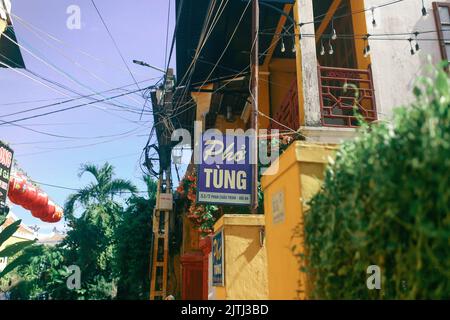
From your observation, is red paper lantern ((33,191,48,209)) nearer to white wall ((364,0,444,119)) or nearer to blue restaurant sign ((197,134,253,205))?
blue restaurant sign ((197,134,253,205))

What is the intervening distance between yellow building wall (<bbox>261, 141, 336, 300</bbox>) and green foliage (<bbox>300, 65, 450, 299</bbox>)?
622 mm

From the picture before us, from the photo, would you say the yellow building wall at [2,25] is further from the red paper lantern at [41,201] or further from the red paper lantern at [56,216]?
the red paper lantern at [56,216]

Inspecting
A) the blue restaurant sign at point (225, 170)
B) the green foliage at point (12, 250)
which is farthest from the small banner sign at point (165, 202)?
the blue restaurant sign at point (225, 170)

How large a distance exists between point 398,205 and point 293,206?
4.99 feet

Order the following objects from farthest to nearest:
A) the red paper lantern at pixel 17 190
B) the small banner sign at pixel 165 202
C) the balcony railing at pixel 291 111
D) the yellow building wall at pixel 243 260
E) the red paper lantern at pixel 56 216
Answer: the red paper lantern at pixel 56 216 < the small banner sign at pixel 165 202 < the red paper lantern at pixel 17 190 < the balcony railing at pixel 291 111 < the yellow building wall at pixel 243 260

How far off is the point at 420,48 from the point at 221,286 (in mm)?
6098

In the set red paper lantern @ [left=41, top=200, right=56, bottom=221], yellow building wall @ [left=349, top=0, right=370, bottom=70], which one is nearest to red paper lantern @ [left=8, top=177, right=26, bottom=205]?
red paper lantern @ [left=41, top=200, right=56, bottom=221]

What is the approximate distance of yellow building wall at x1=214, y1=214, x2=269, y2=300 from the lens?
5230 mm

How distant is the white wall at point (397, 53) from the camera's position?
746cm

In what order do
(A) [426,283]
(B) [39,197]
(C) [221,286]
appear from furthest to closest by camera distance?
(B) [39,197] → (C) [221,286] → (A) [426,283]

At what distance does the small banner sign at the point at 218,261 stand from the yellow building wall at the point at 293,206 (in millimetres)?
1577
